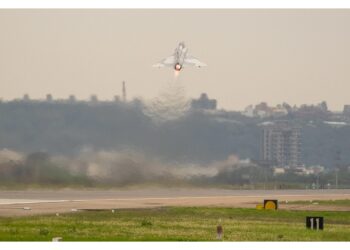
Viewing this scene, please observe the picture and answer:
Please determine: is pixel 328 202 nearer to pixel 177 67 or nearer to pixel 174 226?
pixel 177 67

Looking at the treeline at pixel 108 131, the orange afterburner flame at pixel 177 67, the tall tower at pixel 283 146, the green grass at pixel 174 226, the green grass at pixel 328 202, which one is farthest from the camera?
the tall tower at pixel 283 146

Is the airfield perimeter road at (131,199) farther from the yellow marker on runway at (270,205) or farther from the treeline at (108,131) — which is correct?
the treeline at (108,131)

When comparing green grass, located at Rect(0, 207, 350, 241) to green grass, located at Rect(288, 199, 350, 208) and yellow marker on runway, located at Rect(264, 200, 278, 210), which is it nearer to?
yellow marker on runway, located at Rect(264, 200, 278, 210)

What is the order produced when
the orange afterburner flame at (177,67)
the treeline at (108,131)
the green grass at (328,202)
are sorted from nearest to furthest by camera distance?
the green grass at (328,202) → the orange afterburner flame at (177,67) → the treeline at (108,131)

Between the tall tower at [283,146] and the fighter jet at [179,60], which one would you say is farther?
the tall tower at [283,146]

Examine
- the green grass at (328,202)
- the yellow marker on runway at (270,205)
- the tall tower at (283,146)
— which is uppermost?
the tall tower at (283,146)


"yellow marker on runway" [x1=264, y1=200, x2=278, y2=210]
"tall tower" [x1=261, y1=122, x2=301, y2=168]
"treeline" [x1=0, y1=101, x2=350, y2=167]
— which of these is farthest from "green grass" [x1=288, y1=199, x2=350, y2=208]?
"tall tower" [x1=261, y1=122, x2=301, y2=168]

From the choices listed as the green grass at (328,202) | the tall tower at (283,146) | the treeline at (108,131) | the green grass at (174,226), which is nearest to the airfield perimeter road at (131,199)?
the green grass at (328,202)
